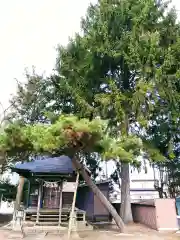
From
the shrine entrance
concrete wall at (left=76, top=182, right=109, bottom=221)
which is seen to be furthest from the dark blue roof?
concrete wall at (left=76, top=182, right=109, bottom=221)

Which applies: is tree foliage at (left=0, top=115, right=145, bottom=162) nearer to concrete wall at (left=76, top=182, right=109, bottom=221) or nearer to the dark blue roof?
the dark blue roof

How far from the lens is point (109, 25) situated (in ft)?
46.4

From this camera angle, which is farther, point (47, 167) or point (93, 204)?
point (93, 204)

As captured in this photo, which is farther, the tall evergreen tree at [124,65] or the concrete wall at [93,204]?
the concrete wall at [93,204]

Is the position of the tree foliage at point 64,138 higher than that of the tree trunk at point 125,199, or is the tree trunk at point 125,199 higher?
the tree foliage at point 64,138

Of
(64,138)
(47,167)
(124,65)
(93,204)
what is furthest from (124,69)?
(93,204)

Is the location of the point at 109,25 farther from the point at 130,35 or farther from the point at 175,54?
the point at 175,54

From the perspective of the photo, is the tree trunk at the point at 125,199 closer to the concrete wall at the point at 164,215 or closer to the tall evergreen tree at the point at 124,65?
the tall evergreen tree at the point at 124,65

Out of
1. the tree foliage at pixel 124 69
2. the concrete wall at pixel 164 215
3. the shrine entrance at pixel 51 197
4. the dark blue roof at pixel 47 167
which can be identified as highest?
the tree foliage at pixel 124 69

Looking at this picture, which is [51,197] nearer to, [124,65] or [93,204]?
[93,204]

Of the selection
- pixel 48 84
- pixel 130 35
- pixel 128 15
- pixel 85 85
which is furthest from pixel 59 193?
pixel 128 15

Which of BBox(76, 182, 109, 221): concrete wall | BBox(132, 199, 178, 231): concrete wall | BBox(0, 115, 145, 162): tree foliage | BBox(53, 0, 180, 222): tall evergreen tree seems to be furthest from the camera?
BBox(76, 182, 109, 221): concrete wall

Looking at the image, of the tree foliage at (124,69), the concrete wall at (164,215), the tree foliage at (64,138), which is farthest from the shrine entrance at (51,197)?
the tree foliage at (64,138)

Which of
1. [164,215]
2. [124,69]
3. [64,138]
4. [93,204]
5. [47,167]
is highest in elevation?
[124,69]
